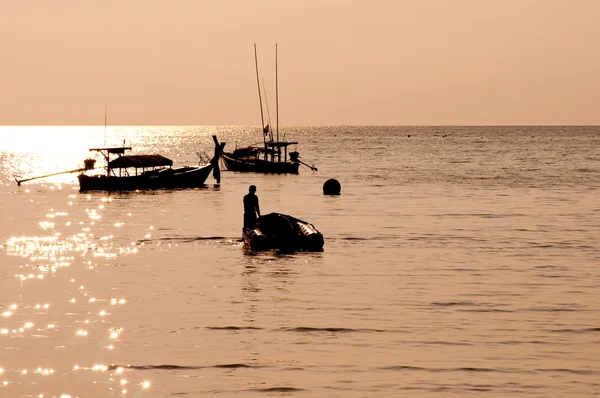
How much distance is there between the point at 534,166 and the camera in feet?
425

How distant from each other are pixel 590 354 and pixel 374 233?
26072mm

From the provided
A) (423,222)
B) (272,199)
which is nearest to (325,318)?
(423,222)

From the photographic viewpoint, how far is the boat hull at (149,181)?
79.1 m

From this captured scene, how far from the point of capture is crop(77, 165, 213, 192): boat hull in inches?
3113

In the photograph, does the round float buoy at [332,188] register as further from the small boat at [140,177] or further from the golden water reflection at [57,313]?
the golden water reflection at [57,313]

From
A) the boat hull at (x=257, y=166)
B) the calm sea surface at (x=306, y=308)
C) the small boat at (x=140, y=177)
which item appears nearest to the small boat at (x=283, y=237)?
the calm sea surface at (x=306, y=308)

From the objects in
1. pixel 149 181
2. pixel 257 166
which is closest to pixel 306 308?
pixel 149 181

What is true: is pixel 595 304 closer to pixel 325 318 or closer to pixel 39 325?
pixel 325 318

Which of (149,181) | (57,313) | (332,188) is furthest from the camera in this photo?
(149,181)

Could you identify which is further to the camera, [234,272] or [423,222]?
[423,222]

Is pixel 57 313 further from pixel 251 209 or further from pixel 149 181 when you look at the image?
pixel 149 181

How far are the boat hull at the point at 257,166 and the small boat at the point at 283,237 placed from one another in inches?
2782

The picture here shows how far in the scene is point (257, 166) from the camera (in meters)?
113

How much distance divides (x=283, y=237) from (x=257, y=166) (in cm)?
7550
